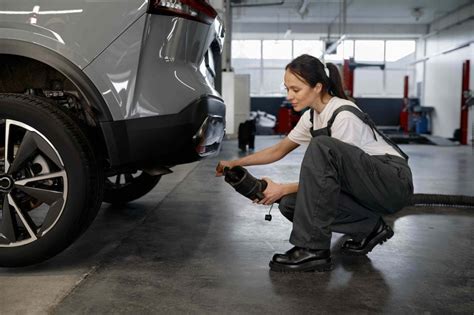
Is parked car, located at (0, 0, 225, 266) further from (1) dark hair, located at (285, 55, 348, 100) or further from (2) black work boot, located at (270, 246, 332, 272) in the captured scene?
(2) black work boot, located at (270, 246, 332, 272)

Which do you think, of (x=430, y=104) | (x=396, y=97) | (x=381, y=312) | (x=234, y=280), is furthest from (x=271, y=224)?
(x=396, y=97)

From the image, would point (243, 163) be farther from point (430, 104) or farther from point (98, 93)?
point (430, 104)

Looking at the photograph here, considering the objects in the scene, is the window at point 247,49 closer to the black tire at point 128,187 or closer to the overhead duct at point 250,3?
the overhead duct at point 250,3

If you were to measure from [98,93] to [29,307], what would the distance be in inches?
33.1

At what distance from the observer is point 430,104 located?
58.9ft

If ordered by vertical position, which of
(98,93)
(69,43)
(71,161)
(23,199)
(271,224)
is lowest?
(271,224)

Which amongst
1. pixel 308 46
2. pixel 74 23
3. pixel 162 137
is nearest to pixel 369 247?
pixel 162 137

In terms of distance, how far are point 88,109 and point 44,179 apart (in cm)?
35

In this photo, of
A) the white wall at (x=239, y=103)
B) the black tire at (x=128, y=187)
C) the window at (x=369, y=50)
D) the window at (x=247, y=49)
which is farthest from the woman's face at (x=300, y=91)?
the window at (x=369, y=50)

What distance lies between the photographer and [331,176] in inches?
82.1

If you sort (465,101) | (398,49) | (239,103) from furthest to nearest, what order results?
(398,49) < (239,103) < (465,101)

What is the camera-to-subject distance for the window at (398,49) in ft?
Answer: 67.2

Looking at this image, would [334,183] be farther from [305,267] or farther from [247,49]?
[247,49]

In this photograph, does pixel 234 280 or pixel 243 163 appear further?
pixel 243 163
